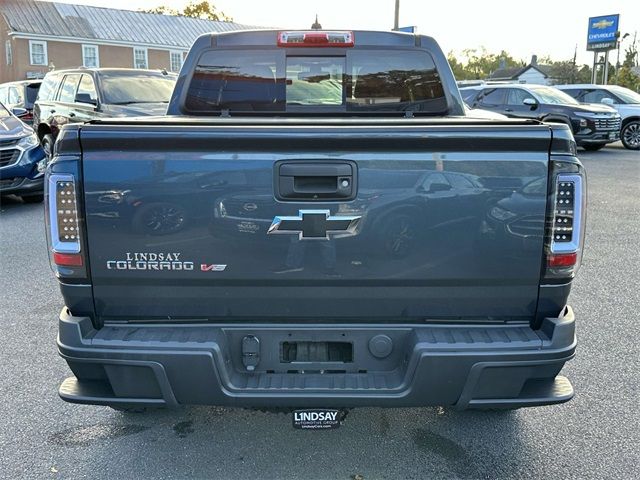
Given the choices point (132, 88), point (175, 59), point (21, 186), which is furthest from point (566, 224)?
point (175, 59)

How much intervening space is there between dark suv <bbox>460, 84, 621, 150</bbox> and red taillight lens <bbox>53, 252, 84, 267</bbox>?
1400 cm

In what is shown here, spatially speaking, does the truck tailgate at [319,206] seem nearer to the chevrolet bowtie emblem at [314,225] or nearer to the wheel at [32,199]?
the chevrolet bowtie emblem at [314,225]

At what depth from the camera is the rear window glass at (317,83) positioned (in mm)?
4062

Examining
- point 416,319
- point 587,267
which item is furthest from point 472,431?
point 587,267

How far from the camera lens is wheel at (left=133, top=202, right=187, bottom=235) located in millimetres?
2373

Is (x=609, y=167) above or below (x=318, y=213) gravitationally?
below

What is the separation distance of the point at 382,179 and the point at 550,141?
2.25ft

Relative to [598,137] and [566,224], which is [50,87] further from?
[598,137]

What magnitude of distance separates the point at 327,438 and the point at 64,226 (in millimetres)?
1738

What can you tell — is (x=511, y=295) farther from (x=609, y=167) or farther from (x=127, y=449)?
(x=609, y=167)

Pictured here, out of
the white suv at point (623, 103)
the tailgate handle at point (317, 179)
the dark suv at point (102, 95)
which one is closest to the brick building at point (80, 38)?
the dark suv at point (102, 95)

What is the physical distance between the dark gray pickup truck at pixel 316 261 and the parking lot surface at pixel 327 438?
53cm

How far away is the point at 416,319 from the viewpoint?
99.4 inches

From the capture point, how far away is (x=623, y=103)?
55.2 feet
